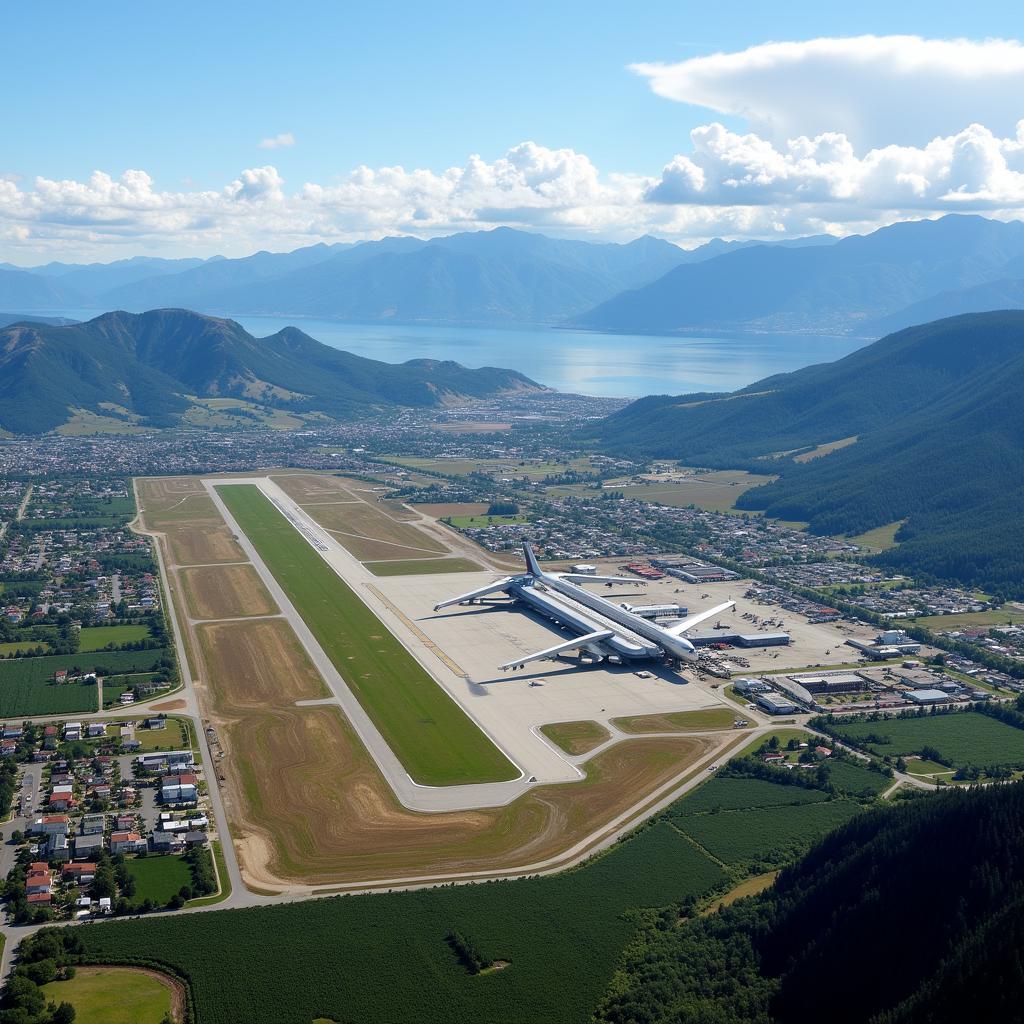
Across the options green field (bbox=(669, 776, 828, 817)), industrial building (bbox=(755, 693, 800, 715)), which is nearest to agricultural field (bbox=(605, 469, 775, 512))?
industrial building (bbox=(755, 693, 800, 715))

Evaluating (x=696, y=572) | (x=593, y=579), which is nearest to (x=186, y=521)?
(x=593, y=579)

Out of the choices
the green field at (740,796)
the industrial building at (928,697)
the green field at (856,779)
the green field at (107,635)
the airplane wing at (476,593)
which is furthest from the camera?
the airplane wing at (476,593)

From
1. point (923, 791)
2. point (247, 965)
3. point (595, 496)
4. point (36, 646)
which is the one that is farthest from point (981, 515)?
point (247, 965)

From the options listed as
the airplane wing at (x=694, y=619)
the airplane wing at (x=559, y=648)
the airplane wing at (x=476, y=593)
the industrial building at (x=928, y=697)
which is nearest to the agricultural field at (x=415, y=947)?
the airplane wing at (x=559, y=648)

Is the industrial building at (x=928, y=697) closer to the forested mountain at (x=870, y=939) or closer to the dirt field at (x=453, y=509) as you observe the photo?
the forested mountain at (x=870, y=939)

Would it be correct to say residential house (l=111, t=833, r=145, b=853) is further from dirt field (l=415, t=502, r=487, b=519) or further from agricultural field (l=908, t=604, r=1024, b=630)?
dirt field (l=415, t=502, r=487, b=519)

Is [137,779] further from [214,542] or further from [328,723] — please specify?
[214,542]
